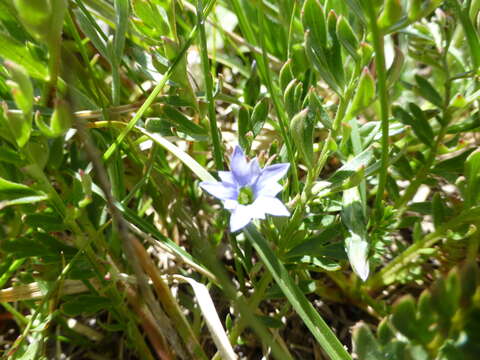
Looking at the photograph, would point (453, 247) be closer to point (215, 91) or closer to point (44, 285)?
point (215, 91)

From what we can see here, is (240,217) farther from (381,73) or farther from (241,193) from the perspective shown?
(381,73)

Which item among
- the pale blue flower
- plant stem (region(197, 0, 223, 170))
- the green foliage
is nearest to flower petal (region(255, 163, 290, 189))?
the pale blue flower

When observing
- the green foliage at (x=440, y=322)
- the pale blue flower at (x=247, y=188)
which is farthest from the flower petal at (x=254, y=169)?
the green foliage at (x=440, y=322)

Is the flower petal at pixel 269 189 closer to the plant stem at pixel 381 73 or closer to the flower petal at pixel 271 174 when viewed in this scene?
the flower petal at pixel 271 174

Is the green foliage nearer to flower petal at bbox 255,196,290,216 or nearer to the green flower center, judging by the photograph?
flower petal at bbox 255,196,290,216

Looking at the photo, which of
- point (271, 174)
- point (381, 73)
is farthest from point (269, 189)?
point (381, 73)

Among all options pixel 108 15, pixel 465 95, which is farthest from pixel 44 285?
pixel 465 95
